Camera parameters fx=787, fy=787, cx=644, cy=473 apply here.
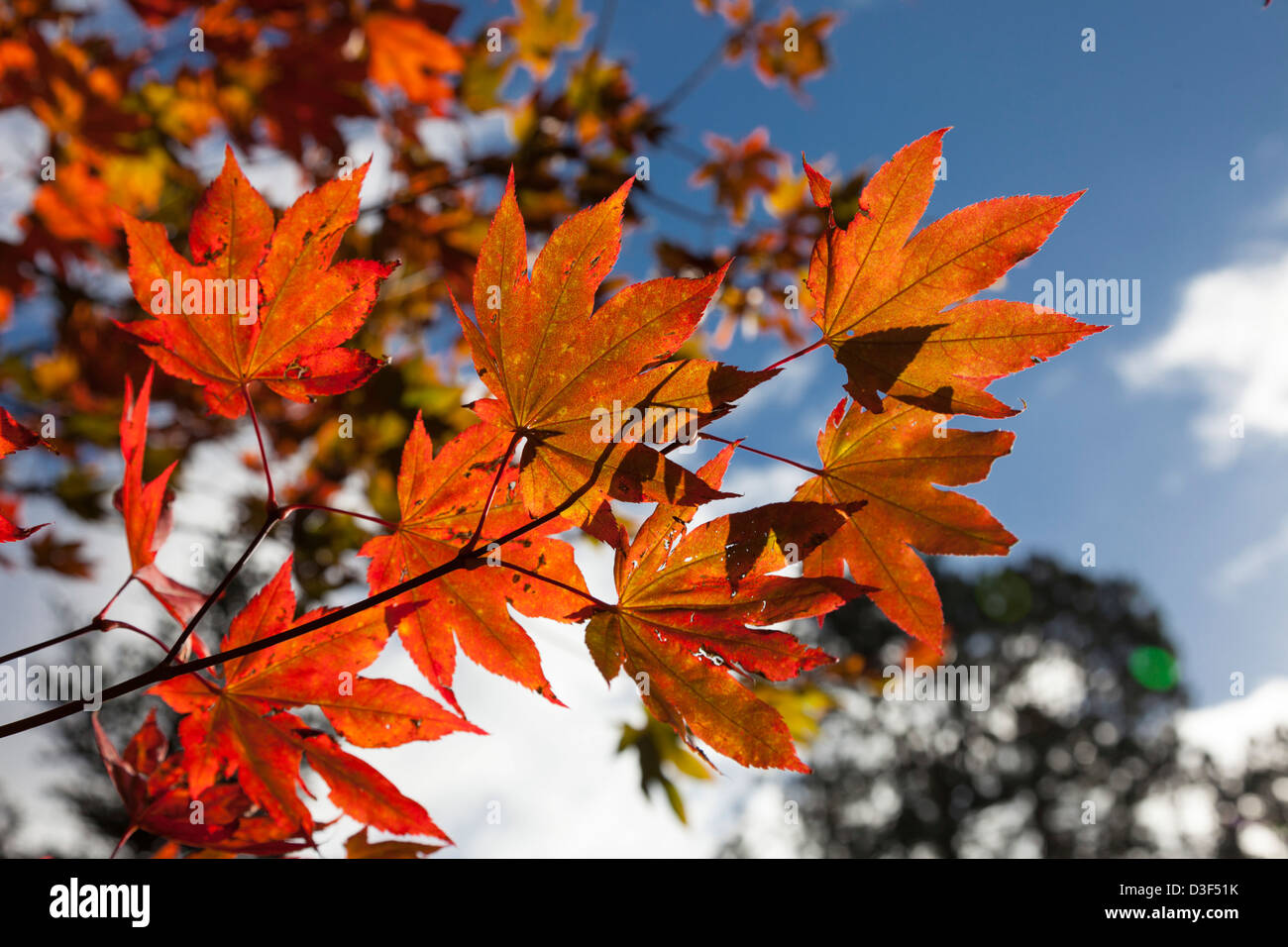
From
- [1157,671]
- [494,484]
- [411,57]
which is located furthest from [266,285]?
[1157,671]

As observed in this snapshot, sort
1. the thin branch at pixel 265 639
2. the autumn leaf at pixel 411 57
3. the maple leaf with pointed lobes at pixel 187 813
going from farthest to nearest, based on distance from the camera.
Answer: the autumn leaf at pixel 411 57, the maple leaf with pointed lobes at pixel 187 813, the thin branch at pixel 265 639

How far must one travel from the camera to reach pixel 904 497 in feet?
2.18

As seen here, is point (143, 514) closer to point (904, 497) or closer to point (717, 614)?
point (717, 614)

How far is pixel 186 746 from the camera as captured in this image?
0.75 meters

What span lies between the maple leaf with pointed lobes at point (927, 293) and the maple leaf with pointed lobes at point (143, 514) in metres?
0.59

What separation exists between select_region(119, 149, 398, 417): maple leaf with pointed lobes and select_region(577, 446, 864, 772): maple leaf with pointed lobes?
27cm

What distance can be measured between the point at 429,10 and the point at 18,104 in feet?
4.38

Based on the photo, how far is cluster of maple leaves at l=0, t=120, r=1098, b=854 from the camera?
55cm

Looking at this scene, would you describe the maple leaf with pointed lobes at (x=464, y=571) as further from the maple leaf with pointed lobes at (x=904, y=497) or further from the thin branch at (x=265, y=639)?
the maple leaf with pointed lobes at (x=904, y=497)

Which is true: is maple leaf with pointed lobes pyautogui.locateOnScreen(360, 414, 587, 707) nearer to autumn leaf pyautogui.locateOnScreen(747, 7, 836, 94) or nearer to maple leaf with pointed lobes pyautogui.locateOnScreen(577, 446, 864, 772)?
maple leaf with pointed lobes pyautogui.locateOnScreen(577, 446, 864, 772)

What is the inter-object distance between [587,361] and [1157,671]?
18917 millimetres

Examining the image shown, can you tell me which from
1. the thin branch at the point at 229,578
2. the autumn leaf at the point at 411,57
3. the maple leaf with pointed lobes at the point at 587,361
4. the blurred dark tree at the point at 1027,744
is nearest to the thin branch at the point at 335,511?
the thin branch at the point at 229,578

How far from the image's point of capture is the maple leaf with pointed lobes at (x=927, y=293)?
56cm
